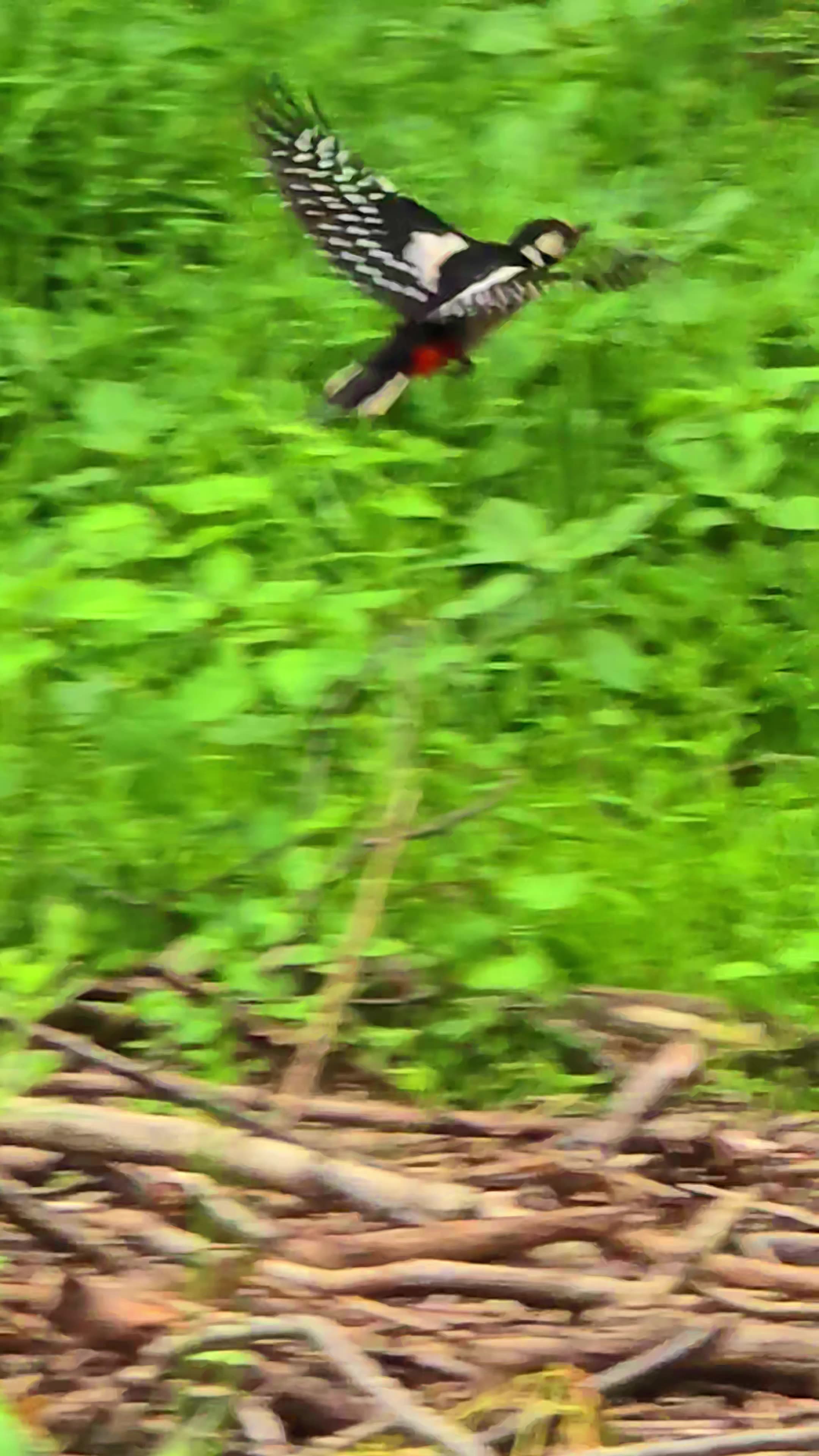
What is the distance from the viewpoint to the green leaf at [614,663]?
2.50m

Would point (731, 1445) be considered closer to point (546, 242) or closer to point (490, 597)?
point (490, 597)

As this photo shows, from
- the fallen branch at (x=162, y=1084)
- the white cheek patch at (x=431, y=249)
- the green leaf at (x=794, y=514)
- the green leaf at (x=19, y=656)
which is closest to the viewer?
the fallen branch at (x=162, y=1084)

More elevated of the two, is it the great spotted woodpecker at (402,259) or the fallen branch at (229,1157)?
the great spotted woodpecker at (402,259)

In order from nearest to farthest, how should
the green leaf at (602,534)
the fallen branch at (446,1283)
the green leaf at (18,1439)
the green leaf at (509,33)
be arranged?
the green leaf at (18,1439) → the fallen branch at (446,1283) → the green leaf at (602,534) → the green leaf at (509,33)

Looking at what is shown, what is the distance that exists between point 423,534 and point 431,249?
58cm

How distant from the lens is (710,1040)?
6.62ft

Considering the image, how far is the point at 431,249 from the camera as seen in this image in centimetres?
303

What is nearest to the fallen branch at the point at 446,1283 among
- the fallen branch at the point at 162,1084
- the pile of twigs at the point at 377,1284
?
the pile of twigs at the point at 377,1284

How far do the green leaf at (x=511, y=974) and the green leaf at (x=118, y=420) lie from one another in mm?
1053

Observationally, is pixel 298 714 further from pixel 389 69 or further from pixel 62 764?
pixel 389 69

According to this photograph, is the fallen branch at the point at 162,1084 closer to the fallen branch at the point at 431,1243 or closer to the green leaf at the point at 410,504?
the fallen branch at the point at 431,1243

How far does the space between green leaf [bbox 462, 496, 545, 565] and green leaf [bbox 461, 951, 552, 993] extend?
24.1 inches

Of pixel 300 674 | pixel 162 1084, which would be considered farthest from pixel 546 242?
pixel 162 1084

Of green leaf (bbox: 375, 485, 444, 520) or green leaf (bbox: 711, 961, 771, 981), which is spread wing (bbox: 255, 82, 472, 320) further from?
green leaf (bbox: 711, 961, 771, 981)
